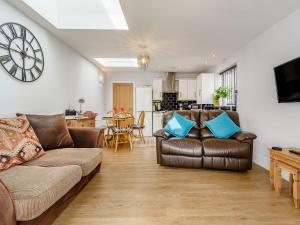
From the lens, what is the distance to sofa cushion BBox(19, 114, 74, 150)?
249 cm

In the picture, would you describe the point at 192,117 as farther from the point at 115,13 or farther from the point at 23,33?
the point at 23,33

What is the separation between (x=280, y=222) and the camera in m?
1.71

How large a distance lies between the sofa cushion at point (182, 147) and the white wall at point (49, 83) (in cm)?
221

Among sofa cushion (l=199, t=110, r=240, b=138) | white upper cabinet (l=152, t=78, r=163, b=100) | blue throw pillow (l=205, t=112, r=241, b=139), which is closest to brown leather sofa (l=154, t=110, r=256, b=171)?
blue throw pillow (l=205, t=112, r=241, b=139)

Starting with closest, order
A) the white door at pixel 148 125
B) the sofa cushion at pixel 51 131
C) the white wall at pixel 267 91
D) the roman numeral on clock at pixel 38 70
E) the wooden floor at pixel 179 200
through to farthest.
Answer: the wooden floor at pixel 179 200
the sofa cushion at pixel 51 131
the white wall at pixel 267 91
the roman numeral on clock at pixel 38 70
the white door at pixel 148 125

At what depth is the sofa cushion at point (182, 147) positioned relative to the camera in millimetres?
3092

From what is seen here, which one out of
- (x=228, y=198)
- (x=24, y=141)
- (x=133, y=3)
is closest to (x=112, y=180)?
(x=24, y=141)

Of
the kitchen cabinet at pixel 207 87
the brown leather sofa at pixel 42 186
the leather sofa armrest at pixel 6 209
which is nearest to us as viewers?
the leather sofa armrest at pixel 6 209

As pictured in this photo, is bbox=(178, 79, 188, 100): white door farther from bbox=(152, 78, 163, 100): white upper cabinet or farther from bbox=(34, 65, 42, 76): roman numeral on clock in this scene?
bbox=(34, 65, 42, 76): roman numeral on clock

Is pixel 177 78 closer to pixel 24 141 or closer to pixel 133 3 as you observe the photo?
pixel 133 3

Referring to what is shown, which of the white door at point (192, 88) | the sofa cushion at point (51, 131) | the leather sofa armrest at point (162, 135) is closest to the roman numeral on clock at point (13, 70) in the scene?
the sofa cushion at point (51, 131)

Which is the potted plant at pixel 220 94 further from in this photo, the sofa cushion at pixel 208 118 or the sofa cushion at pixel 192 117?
the sofa cushion at pixel 192 117

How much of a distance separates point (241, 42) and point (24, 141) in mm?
4082

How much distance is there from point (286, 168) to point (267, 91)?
156cm
